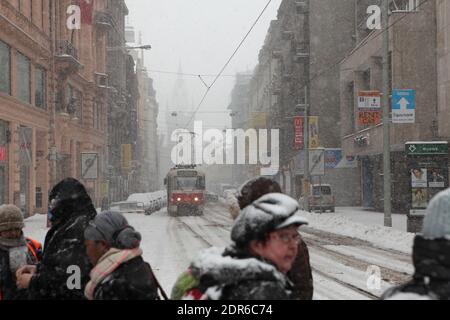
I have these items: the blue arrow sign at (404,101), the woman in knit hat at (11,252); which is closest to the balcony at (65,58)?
the blue arrow sign at (404,101)

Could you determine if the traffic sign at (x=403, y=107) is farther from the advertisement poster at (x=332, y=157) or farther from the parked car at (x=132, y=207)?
the advertisement poster at (x=332, y=157)

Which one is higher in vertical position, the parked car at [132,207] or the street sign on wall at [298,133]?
the street sign on wall at [298,133]

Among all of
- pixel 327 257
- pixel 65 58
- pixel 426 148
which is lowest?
pixel 327 257

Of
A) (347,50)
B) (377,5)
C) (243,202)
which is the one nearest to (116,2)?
(347,50)

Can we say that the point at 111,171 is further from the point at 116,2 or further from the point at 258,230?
the point at 258,230

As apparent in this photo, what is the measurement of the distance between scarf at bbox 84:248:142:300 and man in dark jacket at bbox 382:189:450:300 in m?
1.67

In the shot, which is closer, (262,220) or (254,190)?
(262,220)

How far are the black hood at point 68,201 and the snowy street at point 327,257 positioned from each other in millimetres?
5620

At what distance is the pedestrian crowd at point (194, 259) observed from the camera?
2.39 metres

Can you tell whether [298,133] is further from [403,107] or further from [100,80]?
[403,107]

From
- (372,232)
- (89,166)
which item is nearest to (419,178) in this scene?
(372,232)

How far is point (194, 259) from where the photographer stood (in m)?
2.80

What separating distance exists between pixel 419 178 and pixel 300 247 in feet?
54.7

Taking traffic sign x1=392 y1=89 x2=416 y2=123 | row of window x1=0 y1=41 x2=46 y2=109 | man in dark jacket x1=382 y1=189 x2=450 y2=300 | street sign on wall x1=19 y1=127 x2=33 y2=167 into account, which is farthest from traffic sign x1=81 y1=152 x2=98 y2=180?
man in dark jacket x1=382 y1=189 x2=450 y2=300
